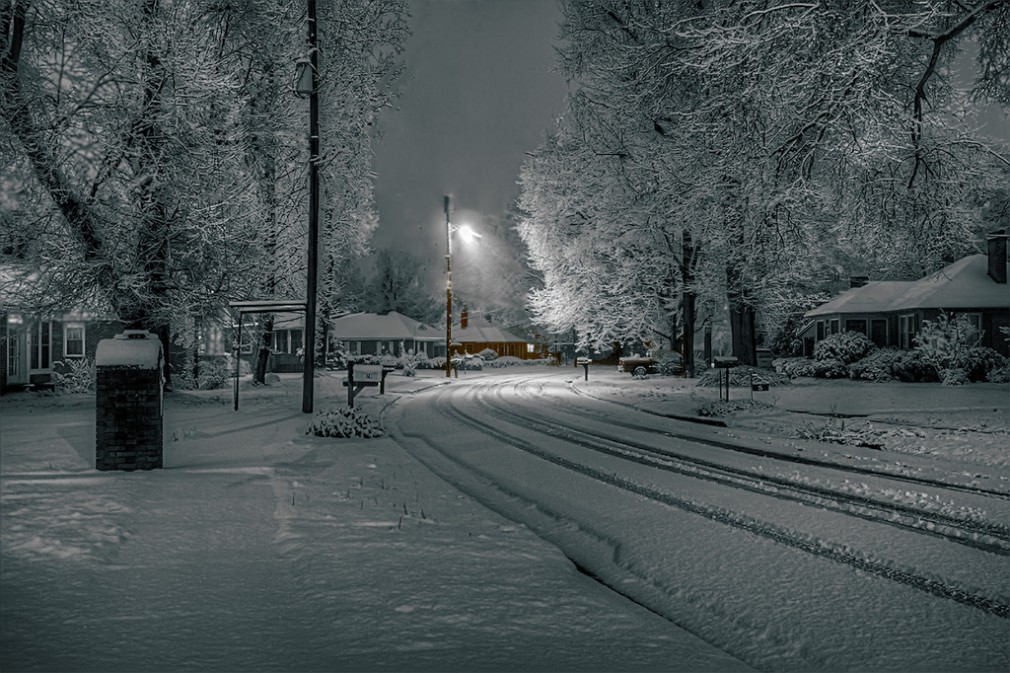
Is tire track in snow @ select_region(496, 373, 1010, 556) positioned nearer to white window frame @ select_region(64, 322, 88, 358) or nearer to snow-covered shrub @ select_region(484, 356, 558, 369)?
white window frame @ select_region(64, 322, 88, 358)

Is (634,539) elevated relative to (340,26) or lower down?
lower down

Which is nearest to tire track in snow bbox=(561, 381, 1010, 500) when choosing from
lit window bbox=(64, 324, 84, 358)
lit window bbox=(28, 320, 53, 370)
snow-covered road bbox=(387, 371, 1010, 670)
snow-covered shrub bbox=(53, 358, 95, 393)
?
snow-covered road bbox=(387, 371, 1010, 670)

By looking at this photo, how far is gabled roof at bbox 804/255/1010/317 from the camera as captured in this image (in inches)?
1168

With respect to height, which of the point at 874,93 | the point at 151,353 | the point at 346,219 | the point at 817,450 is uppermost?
the point at 346,219

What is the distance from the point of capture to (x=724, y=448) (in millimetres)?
11141

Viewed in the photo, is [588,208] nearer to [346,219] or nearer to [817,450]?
[346,219]

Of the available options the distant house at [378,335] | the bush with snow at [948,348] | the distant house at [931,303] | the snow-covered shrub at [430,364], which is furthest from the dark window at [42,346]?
the distant house at [378,335]

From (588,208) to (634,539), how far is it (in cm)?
2491

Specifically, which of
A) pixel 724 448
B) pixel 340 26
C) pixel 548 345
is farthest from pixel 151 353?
pixel 548 345

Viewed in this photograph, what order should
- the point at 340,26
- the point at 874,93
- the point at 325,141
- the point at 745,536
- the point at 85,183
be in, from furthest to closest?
the point at 325,141, the point at 340,26, the point at 85,183, the point at 874,93, the point at 745,536

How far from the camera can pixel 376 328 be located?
201 feet

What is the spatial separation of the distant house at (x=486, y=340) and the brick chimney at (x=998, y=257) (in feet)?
132

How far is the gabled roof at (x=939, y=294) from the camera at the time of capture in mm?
29672

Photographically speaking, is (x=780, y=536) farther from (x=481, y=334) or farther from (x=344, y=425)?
(x=481, y=334)
